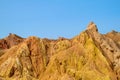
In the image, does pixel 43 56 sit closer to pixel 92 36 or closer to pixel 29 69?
pixel 29 69

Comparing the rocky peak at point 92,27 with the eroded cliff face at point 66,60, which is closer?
the eroded cliff face at point 66,60

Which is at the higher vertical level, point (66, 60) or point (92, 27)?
point (92, 27)

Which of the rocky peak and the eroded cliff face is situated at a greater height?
the rocky peak

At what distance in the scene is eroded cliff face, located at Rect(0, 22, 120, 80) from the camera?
3597 inches

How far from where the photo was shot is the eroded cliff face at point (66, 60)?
9138 centimetres

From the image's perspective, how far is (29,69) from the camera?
9706 cm

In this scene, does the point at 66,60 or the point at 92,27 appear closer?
the point at 66,60

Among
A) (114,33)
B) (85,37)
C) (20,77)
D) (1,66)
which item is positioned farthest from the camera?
(114,33)

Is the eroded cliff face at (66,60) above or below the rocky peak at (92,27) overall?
below

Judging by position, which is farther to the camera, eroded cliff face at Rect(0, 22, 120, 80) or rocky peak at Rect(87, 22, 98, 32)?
rocky peak at Rect(87, 22, 98, 32)

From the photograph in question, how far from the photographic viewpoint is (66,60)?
317 ft

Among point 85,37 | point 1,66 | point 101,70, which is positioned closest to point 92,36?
point 85,37

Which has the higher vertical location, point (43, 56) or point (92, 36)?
point (92, 36)

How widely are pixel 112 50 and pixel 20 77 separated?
31.0 meters
